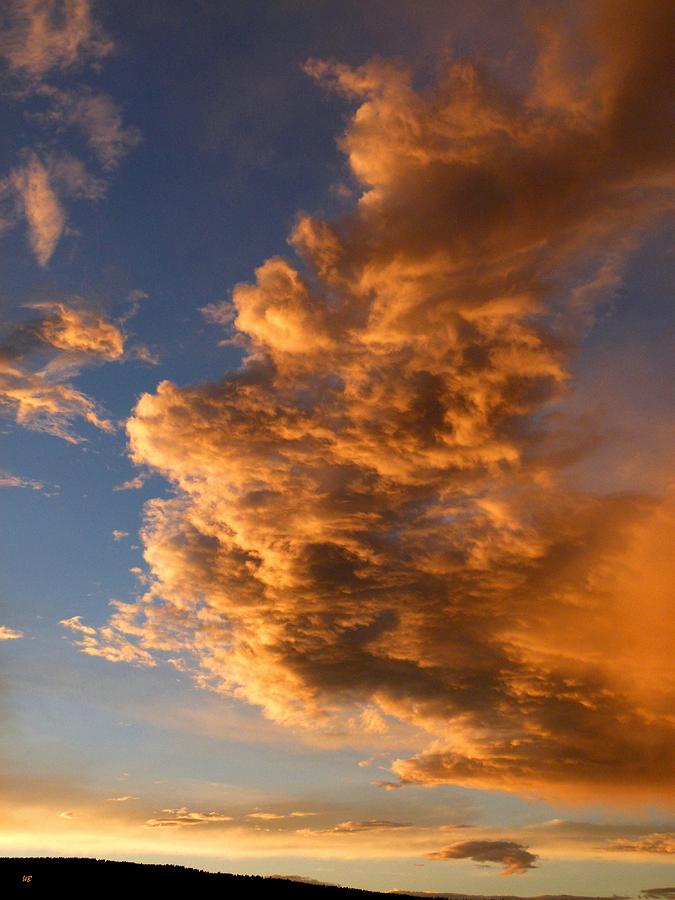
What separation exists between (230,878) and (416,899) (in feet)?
72.2

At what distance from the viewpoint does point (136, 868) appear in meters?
86.6

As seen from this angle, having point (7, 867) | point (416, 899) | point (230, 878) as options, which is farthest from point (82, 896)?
point (416, 899)

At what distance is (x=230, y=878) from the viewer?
89.6 m

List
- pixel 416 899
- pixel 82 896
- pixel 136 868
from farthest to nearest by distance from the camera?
pixel 416 899 → pixel 136 868 → pixel 82 896

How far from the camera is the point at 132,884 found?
77500 millimetres

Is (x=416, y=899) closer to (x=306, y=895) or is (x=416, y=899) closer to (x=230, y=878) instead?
(x=306, y=895)

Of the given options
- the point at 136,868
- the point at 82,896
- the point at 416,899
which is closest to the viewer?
the point at 82,896

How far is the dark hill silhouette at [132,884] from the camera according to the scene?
233ft

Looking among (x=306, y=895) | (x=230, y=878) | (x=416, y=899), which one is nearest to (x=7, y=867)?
(x=230, y=878)

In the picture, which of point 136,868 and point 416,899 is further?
point 416,899

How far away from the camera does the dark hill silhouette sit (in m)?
70.9

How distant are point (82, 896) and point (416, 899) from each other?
139 ft

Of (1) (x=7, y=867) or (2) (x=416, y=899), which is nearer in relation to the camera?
(1) (x=7, y=867)

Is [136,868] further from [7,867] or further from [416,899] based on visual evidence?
[416,899]
